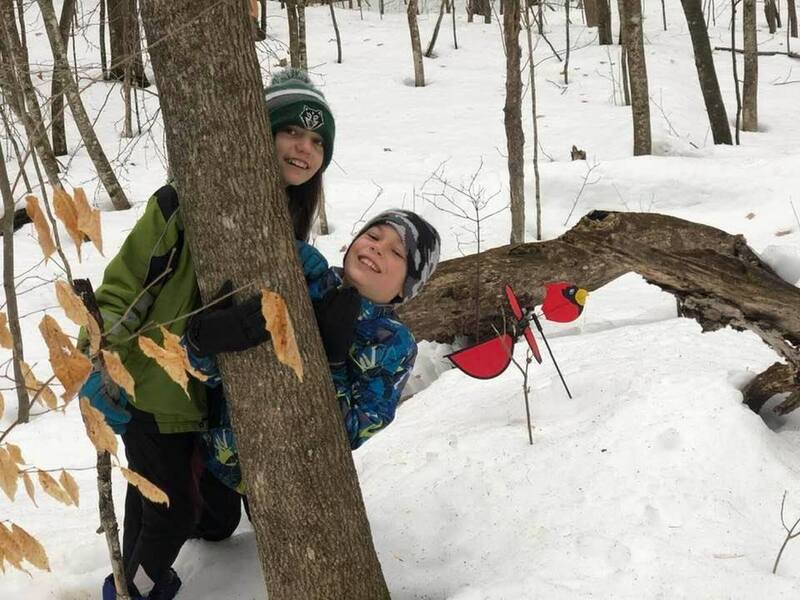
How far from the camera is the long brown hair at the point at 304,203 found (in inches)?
97.5

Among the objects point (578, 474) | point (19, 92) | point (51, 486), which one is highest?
point (19, 92)

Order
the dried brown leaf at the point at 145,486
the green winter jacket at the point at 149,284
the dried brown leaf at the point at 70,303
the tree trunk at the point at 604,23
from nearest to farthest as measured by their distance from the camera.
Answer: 1. the dried brown leaf at the point at 70,303
2. the dried brown leaf at the point at 145,486
3. the green winter jacket at the point at 149,284
4. the tree trunk at the point at 604,23

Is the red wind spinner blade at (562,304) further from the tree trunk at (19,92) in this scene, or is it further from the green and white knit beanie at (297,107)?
the tree trunk at (19,92)

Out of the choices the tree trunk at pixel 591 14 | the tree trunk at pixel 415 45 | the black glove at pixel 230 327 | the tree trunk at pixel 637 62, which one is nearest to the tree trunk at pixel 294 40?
the tree trunk at pixel 637 62

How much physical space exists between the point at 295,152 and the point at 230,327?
2.10 feet

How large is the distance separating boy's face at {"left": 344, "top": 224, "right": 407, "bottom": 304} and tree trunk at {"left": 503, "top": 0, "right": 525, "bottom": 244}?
3.95 meters

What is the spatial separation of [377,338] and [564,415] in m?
1.33

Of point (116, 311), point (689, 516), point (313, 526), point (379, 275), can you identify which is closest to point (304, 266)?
point (379, 275)

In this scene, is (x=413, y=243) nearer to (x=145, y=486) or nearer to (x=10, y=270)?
(x=145, y=486)

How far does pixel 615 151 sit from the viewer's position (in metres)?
10.7

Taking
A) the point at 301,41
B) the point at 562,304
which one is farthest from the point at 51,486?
the point at 301,41

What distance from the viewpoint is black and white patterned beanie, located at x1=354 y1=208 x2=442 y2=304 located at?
2.29 m

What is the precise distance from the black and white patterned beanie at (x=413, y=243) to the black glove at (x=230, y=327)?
0.49 meters

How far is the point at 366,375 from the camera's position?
2.40 metres
